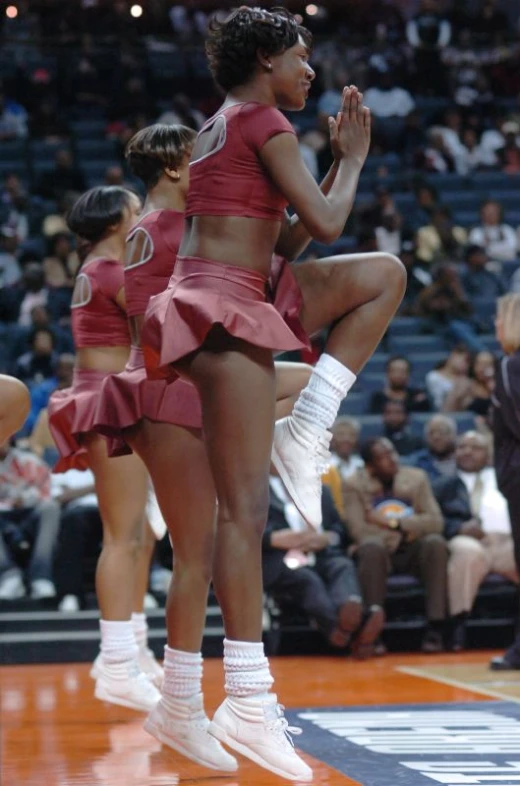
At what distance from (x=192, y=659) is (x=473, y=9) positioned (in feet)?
48.6

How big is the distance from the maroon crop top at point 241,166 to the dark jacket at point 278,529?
410cm

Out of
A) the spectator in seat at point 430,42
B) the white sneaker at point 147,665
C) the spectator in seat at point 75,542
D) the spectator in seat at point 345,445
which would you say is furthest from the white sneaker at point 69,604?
the spectator in seat at point 430,42

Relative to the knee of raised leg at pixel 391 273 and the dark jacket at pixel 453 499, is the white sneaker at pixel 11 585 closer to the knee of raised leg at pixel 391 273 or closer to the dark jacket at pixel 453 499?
the dark jacket at pixel 453 499

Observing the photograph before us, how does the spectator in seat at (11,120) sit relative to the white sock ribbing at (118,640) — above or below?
above

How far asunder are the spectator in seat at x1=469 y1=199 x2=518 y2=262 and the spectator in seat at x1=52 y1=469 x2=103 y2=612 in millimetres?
6488

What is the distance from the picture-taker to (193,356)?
10.9 feet

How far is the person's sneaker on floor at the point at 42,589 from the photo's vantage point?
304 inches

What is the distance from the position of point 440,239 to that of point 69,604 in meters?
6.76

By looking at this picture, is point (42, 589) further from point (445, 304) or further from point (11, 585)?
point (445, 304)

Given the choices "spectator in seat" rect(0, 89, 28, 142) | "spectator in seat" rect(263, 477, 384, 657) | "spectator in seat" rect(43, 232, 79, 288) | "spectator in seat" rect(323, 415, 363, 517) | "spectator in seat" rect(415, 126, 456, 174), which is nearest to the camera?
"spectator in seat" rect(263, 477, 384, 657)

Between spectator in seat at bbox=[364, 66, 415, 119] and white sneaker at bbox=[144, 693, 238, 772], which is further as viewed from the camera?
spectator in seat at bbox=[364, 66, 415, 119]

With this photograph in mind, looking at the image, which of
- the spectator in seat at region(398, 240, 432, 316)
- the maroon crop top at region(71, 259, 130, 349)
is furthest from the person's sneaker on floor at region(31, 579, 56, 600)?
the spectator in seat at region(398, 240, 432, 316)

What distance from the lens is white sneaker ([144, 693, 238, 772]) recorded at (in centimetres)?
361

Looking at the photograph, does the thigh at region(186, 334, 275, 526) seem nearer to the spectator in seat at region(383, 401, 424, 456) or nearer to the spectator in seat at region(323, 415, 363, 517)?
the spectator in seat at region(323, 415, 363, 517)
